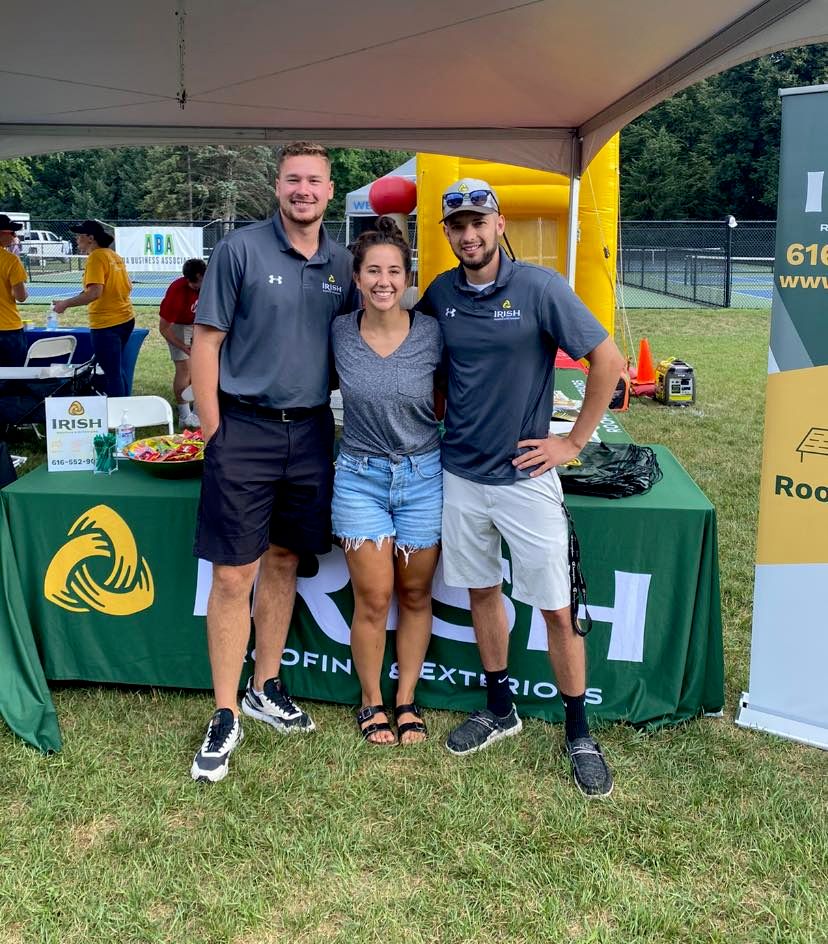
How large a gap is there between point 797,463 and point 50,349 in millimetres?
5695

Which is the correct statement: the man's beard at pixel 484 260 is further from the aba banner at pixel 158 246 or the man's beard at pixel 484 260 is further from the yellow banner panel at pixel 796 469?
→ the aba banner at pixel 158 246

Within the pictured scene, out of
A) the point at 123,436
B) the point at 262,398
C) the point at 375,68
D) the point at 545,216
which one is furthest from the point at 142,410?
the point at 545,216

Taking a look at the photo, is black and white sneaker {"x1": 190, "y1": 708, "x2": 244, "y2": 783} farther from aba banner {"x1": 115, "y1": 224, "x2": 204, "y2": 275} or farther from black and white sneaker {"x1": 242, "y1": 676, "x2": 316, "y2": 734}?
aba banner {"x1": 115, "y1": 224, "x2": 204, "y2": 275}

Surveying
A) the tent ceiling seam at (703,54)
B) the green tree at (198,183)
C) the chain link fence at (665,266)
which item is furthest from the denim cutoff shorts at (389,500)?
the green tree at (198,183)

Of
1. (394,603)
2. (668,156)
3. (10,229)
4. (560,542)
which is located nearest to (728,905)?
(560,542)

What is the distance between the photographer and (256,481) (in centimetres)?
235

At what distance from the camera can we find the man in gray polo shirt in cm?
225

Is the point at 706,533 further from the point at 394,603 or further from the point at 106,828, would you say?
the point at 106,828

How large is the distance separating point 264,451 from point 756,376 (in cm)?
823

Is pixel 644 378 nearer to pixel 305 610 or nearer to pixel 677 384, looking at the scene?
pixel 677 384

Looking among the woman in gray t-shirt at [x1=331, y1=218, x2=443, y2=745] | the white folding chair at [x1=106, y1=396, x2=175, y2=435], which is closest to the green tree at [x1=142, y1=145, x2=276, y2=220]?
the white folding chair at [x1=106, y1=396, x2=175, y2=435]

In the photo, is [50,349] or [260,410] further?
[50,349]

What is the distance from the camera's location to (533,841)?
6.94 ft

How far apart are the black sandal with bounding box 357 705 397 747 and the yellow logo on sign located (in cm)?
81
